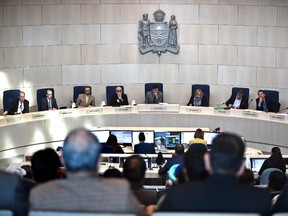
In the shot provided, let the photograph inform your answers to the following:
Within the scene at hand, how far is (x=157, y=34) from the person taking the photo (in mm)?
13609

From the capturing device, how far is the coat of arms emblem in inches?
536

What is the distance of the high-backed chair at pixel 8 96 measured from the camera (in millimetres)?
12329

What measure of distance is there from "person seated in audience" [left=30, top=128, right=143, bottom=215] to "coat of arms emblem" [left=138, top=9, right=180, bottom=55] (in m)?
10.8

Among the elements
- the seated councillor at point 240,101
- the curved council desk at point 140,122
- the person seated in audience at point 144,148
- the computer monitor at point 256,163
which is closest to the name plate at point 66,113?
the curved council desk at point 140,122

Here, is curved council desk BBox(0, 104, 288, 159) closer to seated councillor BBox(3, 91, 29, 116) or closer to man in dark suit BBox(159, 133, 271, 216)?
seated councillor BBox(3, 91, 29, 116)

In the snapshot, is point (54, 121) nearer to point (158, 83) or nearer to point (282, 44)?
point (158, 83)

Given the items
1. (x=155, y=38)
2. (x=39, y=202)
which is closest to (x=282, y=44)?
(x=155, y=38)

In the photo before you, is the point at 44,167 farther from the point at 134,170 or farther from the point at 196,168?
the point at 196,168

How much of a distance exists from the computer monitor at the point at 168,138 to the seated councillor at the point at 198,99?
2.79 meters

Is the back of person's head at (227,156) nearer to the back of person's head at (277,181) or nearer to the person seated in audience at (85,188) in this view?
the person seated in audience at (85,188)

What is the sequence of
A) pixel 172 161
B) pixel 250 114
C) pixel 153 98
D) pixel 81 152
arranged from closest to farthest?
pixel 81 152 < pixel 172 161 < pixel 250 114 < pixel 153 98

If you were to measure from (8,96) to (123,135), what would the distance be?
337cm

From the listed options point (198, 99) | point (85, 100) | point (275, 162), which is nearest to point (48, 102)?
point (85, 100)

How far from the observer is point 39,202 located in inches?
117
